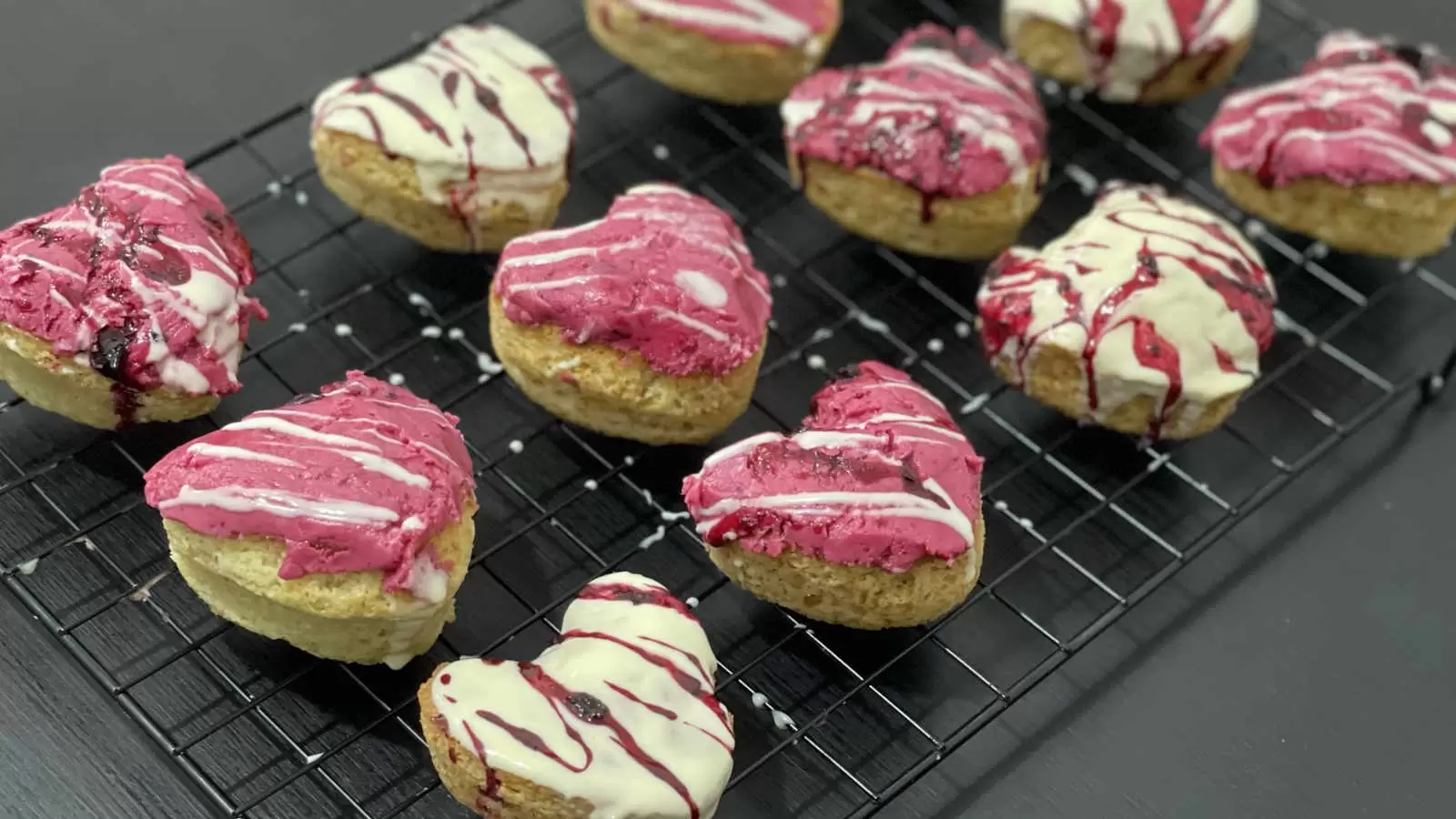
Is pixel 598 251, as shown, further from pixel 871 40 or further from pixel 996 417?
pixel 871 40

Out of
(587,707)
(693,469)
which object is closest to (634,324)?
(693,469)

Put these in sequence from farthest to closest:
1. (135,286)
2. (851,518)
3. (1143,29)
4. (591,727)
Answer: (1143,29) → (135,286) → (851,518) → (591,727)

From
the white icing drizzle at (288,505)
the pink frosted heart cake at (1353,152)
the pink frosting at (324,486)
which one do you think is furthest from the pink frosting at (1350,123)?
the white icing drizzle at (288,505)

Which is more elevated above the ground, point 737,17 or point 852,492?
point 737,17

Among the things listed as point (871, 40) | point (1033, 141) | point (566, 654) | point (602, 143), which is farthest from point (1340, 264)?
point (566, 654)

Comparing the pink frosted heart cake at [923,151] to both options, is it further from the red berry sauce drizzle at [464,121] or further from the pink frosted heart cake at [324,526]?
the pink frosted heart cake at [324,526]

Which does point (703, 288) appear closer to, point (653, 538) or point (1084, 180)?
point (653, 538)
